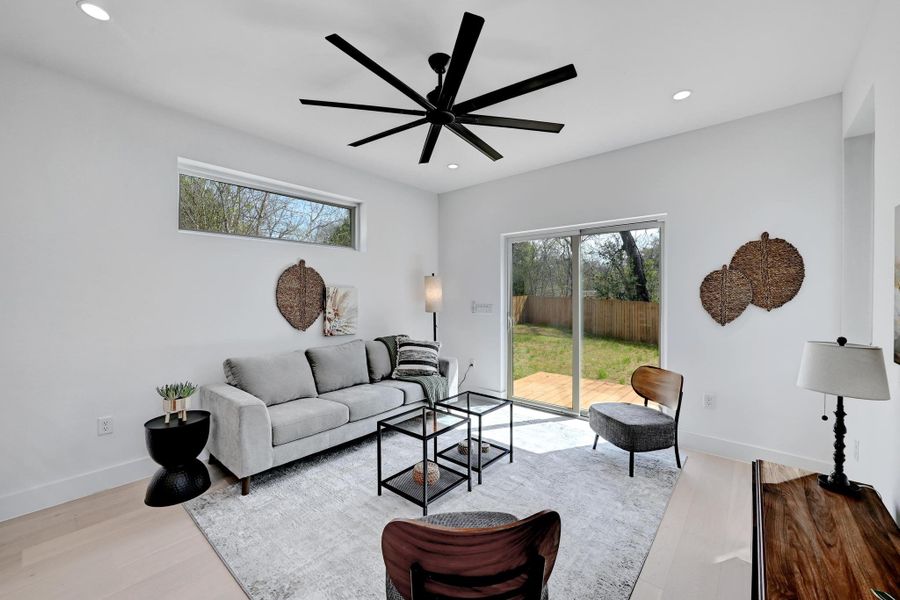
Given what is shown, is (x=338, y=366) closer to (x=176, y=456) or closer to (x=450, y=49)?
(x=176, y=456)

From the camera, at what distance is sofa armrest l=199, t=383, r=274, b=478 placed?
8.29 ft

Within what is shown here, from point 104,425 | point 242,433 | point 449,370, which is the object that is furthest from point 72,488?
point 449,370

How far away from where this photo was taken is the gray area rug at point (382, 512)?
1832 millimetres

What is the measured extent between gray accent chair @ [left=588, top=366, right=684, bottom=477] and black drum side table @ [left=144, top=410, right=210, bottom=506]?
9.65 ft

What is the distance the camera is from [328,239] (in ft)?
13.7

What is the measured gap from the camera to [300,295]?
12.5 feet

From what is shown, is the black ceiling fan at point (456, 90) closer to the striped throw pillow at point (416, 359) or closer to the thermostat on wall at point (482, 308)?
the striped throw pillow at point (416, 359)

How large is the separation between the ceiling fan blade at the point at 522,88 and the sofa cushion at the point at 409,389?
101 inches

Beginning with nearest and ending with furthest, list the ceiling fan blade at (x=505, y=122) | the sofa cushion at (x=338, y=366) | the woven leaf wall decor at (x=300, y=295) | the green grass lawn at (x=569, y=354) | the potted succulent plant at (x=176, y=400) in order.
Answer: the ceiling fan blade at (x=505, y=122) → the potted succulent plant at (x=176, y=400) → the sofa cushion at (x=338, y=366) → the woven leaf wall decor at (x=300, y=295) → the green grass lawn at (x=569, y=354)

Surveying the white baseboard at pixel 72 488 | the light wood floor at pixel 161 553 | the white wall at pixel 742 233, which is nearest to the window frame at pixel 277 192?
the white baseboard at pixel 72 488

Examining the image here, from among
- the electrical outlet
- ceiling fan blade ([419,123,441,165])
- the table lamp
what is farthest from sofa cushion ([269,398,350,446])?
the table lamp

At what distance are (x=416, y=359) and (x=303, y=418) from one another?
1467mm

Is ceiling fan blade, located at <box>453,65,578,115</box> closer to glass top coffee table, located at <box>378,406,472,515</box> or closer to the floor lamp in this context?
glass top coffee table, located at <box>378,406,472,515</box>

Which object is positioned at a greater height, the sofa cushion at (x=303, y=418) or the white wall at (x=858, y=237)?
the white wall at (x=858, y=237)
